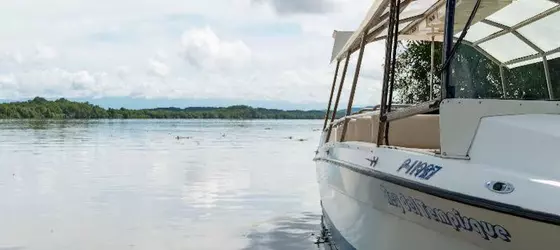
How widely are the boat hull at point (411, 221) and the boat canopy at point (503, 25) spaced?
52.4 inches

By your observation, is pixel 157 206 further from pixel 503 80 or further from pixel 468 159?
pixel 468 159

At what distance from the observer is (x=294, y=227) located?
11555 millimetres

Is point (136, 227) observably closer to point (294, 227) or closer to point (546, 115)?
point (294, 227)

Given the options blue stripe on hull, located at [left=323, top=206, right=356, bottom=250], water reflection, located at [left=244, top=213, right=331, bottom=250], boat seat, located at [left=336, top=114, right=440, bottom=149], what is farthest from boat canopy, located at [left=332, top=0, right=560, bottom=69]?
water reflection, located at [left=244, top=213, right=331, bottom=250]

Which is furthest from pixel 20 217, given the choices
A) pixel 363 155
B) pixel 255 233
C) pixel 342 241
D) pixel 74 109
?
pixel 74 109

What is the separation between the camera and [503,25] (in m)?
7.42

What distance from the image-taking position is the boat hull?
3.98 meters

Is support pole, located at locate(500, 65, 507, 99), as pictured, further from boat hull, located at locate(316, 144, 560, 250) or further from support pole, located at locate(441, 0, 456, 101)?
boat hull, located at locate(316, 144, 560, 250)

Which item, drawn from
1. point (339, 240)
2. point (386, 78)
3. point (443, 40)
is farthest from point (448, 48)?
point (339, 240)

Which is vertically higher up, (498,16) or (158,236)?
(498,16)

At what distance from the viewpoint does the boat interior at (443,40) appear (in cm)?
586

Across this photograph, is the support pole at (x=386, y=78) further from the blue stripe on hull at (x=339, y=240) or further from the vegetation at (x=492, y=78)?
the blue stripe on hull at (x=339, y=240)

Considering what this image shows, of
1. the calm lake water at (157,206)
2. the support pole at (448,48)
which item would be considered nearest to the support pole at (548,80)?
the support pole at (448,48)

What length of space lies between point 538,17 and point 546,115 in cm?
172
